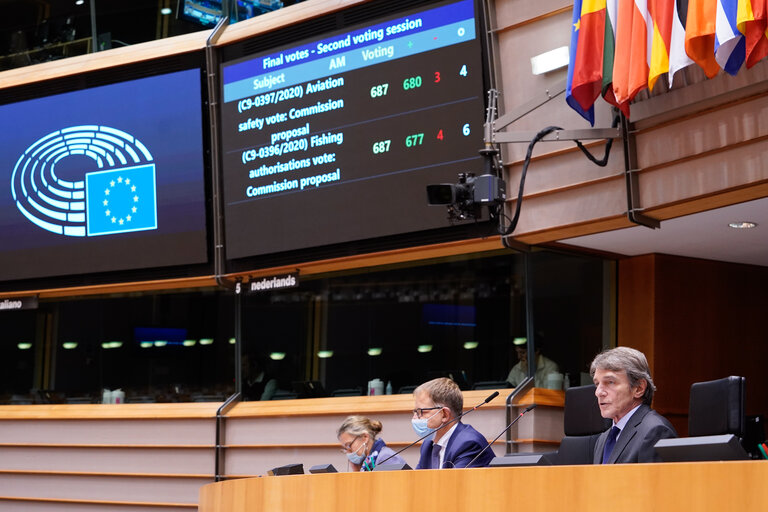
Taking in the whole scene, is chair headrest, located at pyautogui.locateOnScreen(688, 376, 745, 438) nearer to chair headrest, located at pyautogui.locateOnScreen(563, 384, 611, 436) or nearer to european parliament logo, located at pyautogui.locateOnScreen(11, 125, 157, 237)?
chair headrest, located at pyautogui.locateOnScreen(563, 384, 611, 436)

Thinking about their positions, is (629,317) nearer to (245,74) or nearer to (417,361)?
(417,361)

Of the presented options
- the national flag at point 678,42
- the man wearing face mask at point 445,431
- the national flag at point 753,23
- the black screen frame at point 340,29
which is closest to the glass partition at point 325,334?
the black screen frame at point 340,29

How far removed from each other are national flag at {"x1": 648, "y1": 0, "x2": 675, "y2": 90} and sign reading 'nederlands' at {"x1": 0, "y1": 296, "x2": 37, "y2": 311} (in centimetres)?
648

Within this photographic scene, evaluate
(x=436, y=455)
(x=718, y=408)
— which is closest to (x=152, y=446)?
(x=436, y=455)

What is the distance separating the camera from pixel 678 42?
5898 millimetres

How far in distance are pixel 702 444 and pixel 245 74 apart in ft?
22.6

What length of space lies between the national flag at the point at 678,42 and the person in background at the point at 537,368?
8.57ft

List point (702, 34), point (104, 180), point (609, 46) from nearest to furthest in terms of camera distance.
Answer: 1. point (702, 34)
2. point (609, 46)
3. point (104, 180)

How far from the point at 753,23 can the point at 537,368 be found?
3.19 metres

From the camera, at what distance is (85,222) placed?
32.3ft

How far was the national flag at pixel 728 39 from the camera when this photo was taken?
18.3 feet

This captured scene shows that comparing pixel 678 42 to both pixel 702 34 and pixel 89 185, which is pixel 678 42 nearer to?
pixel 702 34

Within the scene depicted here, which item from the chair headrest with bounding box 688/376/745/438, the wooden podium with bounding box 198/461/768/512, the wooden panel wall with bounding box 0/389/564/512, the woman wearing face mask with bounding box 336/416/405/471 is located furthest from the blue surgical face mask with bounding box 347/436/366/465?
the chair headrest with bounding box 688/376/745/438

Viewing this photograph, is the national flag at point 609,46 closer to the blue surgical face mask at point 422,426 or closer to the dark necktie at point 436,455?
the blue surgical face mask at point 422,426
